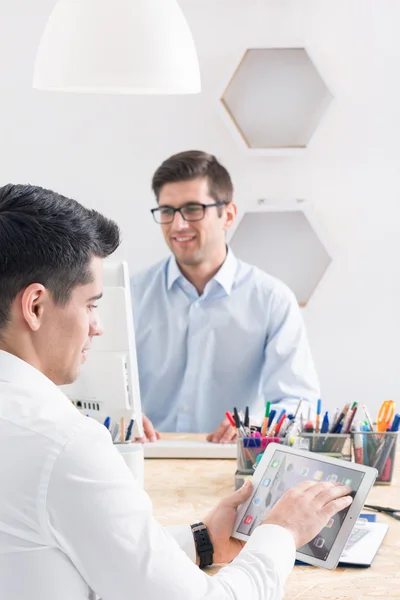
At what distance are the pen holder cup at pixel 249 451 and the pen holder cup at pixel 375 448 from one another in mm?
214

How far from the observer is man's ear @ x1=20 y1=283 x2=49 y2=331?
120 cm

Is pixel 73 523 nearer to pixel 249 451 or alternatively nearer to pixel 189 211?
pixel 249 451

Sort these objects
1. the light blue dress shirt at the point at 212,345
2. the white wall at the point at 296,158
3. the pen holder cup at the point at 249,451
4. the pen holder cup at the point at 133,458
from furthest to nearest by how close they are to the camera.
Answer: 1. the white wall at the point at 296,158
2. the light blue dress shirt at the point at 212,345
3. the pen holder cup at the point at 249,451
4. the pen holder cup at the point at 133,458

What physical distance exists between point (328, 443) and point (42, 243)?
Result: 1.10m

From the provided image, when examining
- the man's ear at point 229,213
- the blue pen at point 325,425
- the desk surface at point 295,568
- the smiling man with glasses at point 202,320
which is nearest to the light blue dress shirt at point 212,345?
the smiling man with glasses at point 202,320

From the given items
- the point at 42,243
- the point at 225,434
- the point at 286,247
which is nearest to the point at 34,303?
the point at 42,243

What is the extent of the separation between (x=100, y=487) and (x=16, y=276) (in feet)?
1.02

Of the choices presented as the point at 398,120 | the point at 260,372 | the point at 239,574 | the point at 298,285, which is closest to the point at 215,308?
the point at 260,372

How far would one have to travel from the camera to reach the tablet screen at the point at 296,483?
151 centimetres

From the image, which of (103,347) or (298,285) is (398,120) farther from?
(103,347)

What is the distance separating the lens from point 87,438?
3.66ft

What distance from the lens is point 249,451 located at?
2.04 meters

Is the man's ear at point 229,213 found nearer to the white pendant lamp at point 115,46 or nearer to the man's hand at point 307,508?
the white pendant lamp at point 115,46

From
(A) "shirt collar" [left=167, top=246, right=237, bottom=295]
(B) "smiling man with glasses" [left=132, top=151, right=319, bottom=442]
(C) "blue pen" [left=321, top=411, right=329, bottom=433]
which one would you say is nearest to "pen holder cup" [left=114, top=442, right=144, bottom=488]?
(C) "blue pen" [left=321, top=411, right=329, bottom=433]
